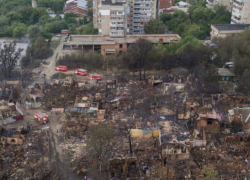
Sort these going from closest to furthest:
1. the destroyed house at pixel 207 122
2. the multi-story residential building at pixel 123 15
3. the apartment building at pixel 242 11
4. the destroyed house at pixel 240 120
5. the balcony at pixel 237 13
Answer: the destroyed house at pixel 207 122
the destroyed house at pixel 240 120
the multi-story residential building at pixel 123 15
the apartment building at pixel 242 11
the balcony at pixel 237 13

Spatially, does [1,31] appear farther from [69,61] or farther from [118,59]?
[118,59]

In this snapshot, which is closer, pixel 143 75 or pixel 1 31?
pixel 143 75

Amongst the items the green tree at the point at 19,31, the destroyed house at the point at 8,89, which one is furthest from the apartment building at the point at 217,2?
the destroyed house at the point at 8,89

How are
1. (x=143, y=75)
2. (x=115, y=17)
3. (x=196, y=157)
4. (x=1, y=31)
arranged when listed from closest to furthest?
1. (x=196, y=157)
2. (x=143, y=75)
3. (x=115, y=17)
4. (x=1, y=31)

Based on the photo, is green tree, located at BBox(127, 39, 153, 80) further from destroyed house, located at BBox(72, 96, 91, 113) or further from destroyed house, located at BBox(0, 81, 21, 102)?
destroyed house, located at BBox(0, 81, 21, 102)

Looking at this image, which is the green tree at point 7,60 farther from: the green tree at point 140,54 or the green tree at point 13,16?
the green tree at point 13,16

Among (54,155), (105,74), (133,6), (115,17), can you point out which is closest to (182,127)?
(54,155)

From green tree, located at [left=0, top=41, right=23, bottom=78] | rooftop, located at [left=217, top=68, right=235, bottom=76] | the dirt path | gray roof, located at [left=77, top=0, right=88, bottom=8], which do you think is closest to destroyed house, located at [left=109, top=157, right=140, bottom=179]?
rooftop, located at [left=217, top=68, right=235, bottom=76]
